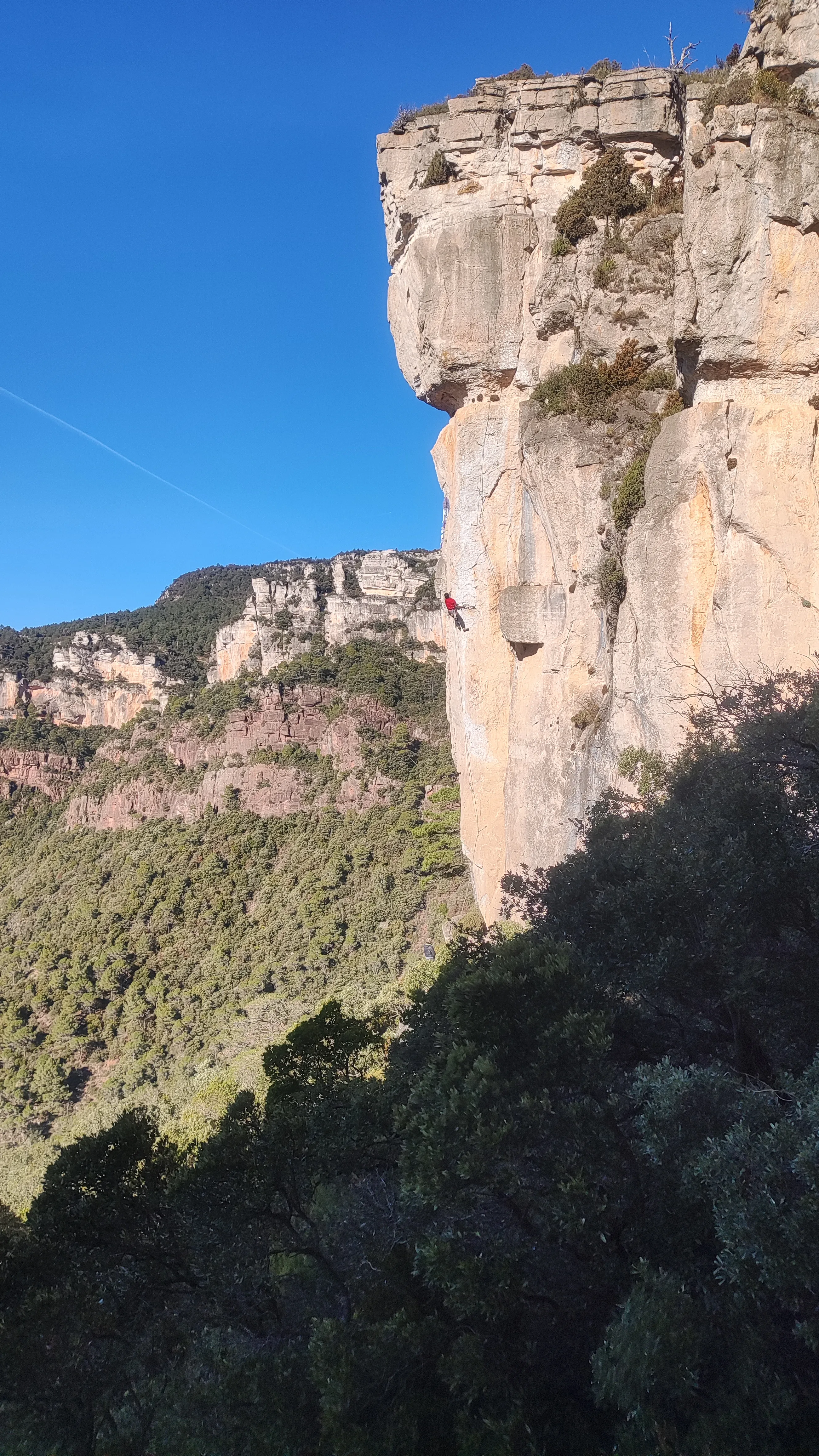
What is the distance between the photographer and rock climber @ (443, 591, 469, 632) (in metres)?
16.4

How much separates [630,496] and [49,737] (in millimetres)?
55934

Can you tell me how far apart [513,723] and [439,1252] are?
11.5m

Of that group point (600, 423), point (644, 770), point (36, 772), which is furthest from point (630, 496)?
point (36, 772)

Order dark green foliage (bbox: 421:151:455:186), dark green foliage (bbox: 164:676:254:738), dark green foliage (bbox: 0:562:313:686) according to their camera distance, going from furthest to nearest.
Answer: dark green foliage (bbox: 0:562:313:686) → dark green foliage (bbox: 164:676:254:738) → dark green foliage (bbox: 421:151:455:186)

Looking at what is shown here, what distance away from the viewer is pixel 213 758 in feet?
156

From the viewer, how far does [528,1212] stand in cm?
555

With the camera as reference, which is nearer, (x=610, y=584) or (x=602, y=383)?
(x=610, y=584)

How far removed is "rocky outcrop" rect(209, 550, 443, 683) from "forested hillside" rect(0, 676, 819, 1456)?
46.2 metres

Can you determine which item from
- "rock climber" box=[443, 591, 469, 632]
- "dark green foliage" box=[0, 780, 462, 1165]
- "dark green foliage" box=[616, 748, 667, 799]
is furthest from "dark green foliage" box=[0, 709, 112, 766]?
"dark green foliage" box=[616, 748, 667, 799]

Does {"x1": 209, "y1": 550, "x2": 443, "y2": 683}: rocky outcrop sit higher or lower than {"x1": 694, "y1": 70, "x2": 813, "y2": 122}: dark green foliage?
higher

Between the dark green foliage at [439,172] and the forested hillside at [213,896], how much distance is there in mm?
18895

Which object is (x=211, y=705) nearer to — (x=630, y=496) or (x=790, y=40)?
(x=630, y=496)

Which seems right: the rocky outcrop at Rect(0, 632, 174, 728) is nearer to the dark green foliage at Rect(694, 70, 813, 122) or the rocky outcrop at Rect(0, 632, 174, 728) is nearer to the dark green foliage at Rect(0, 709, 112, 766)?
the dark green foliage at Rect(0, 709, 112, 766)

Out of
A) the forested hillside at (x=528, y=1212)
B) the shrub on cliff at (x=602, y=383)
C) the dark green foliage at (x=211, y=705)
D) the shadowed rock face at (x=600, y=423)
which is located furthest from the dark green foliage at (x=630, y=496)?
the dark green foliage at (x=211, y=705)
